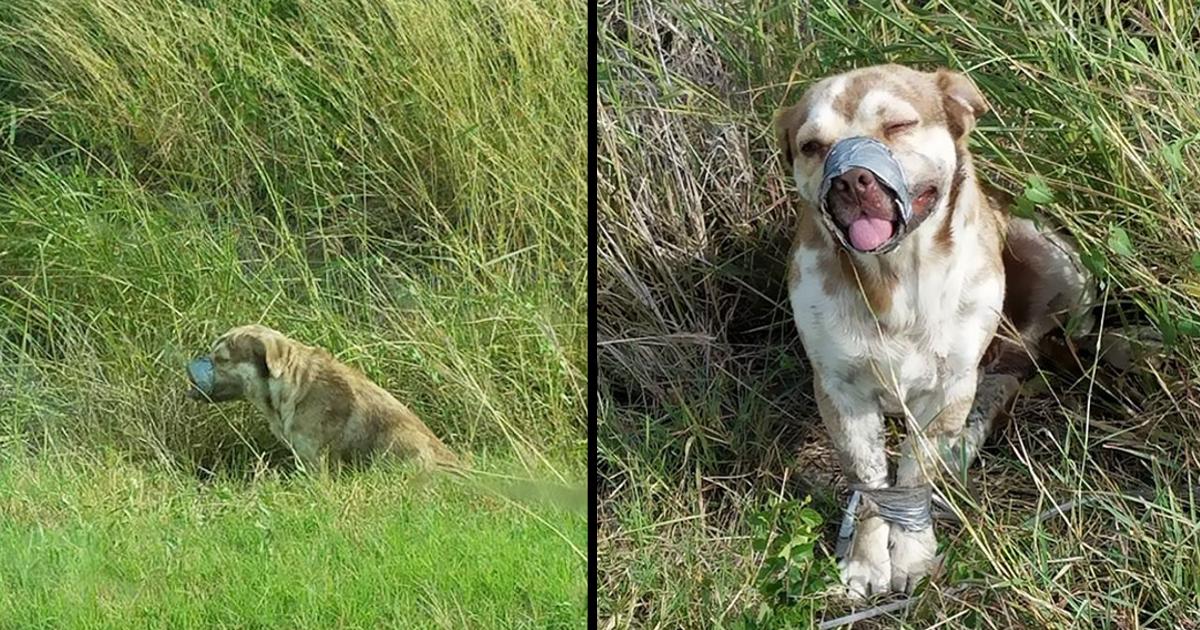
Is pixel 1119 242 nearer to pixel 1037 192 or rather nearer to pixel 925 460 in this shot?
A: pixel 1037 192

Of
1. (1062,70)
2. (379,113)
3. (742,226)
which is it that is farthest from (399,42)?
(1062,70)

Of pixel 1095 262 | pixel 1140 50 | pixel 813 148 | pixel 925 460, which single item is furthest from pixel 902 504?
pixel 1140 50

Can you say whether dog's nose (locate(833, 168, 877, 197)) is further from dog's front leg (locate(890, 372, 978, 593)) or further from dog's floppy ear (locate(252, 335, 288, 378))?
dog's floppy ear (locate(252, 335, 288, 378))

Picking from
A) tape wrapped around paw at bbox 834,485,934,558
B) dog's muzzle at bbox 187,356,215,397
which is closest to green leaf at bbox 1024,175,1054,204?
→ tape wrapped around paw at bbox 834,485,934,558

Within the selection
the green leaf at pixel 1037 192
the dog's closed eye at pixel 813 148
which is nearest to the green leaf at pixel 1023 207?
the green leaf at pixel 1037 192

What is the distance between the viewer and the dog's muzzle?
220cm

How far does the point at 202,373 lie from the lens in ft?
7.26

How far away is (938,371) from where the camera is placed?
5.91ft

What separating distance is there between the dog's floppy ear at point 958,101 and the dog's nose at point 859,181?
0.16 m

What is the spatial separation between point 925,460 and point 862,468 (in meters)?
0.08

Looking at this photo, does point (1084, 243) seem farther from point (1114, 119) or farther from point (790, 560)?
point (790, 560)

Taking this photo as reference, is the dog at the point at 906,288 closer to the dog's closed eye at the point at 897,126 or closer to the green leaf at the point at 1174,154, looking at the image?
the dog's closed eye at the point at 897,126

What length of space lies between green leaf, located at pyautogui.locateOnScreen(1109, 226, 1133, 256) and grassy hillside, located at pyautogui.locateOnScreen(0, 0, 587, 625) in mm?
782

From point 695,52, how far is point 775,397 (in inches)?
20.8
